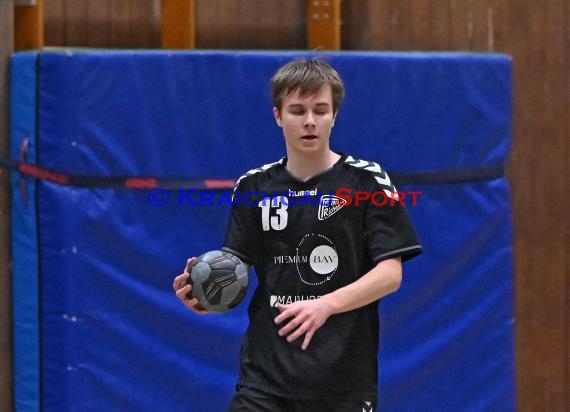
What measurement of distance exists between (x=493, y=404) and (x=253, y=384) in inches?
118

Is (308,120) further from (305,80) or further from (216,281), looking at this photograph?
(216,281)

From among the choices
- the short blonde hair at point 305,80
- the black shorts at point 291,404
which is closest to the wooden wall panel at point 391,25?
the short blonde hair at point 305,80

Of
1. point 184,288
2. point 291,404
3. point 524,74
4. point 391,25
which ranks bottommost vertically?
point 291,404

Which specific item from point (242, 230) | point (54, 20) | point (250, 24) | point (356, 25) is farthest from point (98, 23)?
point (242, 230)

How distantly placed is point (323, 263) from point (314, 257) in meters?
0.04

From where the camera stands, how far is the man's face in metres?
4.29

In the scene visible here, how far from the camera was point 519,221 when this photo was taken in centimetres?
712

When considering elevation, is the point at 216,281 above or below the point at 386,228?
below

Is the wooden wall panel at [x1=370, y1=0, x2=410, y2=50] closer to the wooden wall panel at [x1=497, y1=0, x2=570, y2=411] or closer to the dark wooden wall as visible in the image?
the dark wooden wall

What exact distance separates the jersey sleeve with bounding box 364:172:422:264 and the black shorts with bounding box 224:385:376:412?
0.54m

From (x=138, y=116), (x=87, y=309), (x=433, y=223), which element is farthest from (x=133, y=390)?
(x=433, y=223)

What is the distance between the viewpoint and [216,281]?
429cm

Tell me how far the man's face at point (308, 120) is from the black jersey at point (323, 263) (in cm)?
15

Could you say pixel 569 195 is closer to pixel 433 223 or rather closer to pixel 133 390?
pixel 433 223
